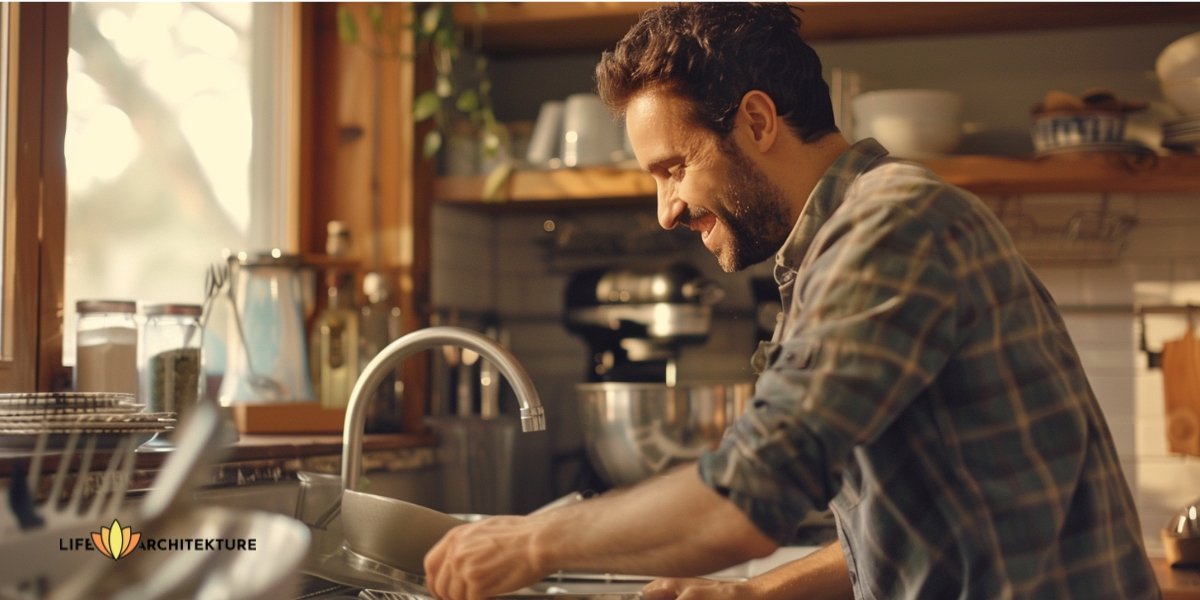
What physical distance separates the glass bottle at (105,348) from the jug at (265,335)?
15.8 inches

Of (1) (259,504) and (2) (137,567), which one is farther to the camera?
(1) (259,504)

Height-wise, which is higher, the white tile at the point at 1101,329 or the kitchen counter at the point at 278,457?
the white tile at the point at 1101,329

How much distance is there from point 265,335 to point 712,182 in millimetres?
1194

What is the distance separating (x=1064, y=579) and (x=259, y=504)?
44.2 inches

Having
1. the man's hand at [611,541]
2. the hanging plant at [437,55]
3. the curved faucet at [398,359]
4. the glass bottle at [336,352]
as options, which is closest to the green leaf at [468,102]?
the hanging plant at [437,55]

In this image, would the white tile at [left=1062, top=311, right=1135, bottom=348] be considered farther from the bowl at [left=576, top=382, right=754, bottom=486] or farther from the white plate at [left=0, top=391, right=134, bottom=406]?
the white plate at [left=0, top=391, right=134, bottom=406]

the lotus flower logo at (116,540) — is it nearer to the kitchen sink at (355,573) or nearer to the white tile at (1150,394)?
the kitchen sink at (355,573)

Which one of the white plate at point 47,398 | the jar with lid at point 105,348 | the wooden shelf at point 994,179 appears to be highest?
the wooden shelf at point 994,179

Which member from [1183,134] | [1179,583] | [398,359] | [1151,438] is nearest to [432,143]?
[398,359]

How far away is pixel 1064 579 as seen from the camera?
1.05 metres

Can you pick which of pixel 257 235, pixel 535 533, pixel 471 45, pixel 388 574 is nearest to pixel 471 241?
pixel 471 45

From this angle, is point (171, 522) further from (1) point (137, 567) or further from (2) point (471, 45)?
(2) point (471, 45)

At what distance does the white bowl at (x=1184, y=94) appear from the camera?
8.05 feet

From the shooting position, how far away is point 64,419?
4.30 feet
